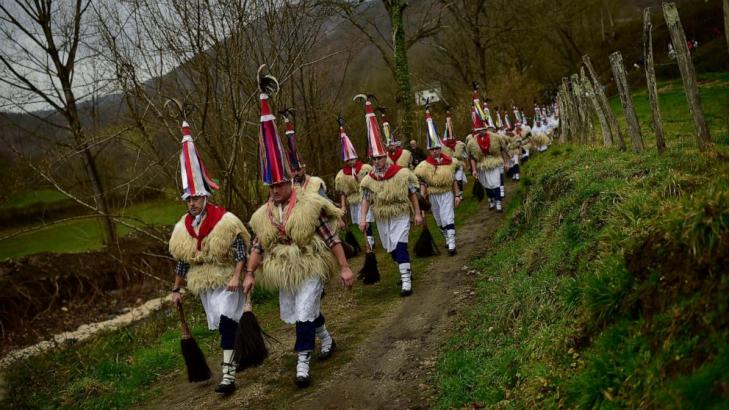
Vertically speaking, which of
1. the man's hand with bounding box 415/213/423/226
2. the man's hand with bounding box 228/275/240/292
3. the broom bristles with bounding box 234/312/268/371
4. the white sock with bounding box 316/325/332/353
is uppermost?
the man's hand with bounding box 228/275/240/292

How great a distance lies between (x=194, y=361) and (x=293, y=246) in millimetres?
1784

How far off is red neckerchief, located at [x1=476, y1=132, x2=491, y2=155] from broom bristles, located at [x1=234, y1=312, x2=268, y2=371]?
1052cm

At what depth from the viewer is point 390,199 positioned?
930 cm

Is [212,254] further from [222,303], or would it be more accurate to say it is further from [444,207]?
[444,207]

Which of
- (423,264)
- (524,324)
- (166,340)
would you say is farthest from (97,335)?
(524,324)

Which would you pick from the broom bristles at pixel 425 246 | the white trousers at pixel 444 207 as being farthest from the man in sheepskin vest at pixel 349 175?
the broom bristles at pixel 425 246

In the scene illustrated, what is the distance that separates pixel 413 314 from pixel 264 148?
312 cm

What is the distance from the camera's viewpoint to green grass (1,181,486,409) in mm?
7031

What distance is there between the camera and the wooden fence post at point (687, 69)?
629cm

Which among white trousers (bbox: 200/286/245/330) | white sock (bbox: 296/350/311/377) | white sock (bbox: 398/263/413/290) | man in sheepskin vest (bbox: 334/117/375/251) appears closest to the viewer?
white sock (bbox: 296/350/311/377)

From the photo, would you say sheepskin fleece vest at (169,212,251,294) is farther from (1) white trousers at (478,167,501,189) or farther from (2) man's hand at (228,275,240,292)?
(1) white trousers at (478,167,501,189)

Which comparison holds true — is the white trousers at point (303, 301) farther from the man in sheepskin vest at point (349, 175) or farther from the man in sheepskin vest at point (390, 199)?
the man in sheepskin vest at point (349, 175)

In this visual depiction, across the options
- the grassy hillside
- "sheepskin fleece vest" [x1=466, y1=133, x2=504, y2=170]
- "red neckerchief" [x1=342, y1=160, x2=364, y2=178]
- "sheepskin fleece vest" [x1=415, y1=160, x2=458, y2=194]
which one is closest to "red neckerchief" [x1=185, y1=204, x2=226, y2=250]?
the grassy hillside

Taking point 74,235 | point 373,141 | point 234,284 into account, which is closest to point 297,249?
point 234,284
